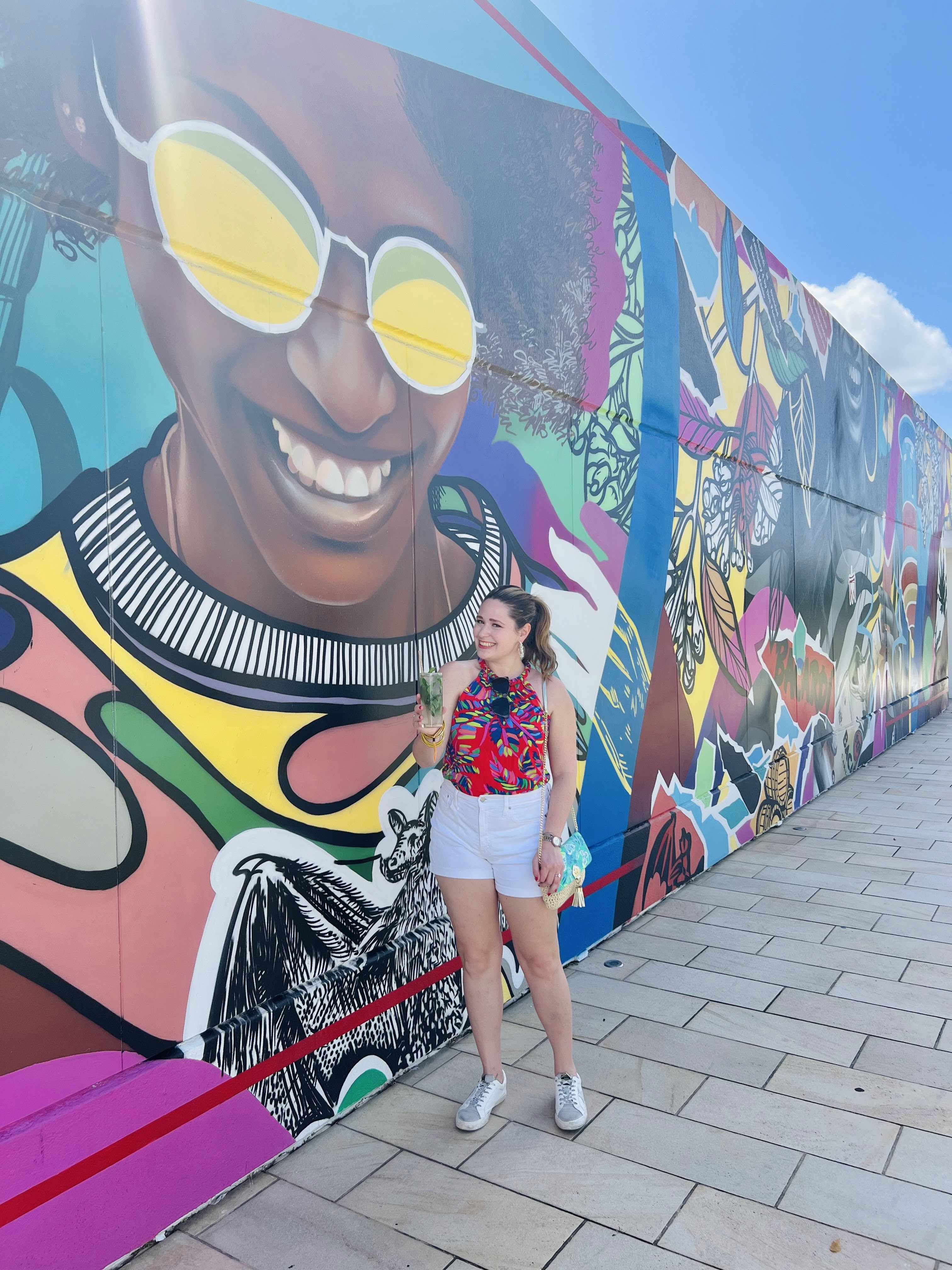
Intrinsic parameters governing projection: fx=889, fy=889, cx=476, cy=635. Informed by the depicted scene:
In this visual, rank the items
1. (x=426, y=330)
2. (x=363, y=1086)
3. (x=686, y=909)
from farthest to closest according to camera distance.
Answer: (x=686, y=909)
(x=426, y=330)
(x=363, y=1086)

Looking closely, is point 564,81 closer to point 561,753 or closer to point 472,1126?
point 561,753

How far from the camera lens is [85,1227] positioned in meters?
1.95

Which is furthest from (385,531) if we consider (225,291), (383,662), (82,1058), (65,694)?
(82,1058)

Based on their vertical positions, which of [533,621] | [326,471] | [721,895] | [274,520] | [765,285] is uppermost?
[765,285]

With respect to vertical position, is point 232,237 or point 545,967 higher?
point 232,237

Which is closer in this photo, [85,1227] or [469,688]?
[85,1227]

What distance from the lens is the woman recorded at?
243 cm

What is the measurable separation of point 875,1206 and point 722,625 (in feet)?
11.7

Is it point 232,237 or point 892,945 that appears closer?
point 232,237

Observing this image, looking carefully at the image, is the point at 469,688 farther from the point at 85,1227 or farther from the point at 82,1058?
the point at 85,1227

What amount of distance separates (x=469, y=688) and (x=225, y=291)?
126cm

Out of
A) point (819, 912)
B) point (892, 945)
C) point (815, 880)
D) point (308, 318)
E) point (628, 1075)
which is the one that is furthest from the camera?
point (815, 880)

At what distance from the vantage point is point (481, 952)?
253cm

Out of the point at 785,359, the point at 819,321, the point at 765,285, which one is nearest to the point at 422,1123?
the point at 765,285
